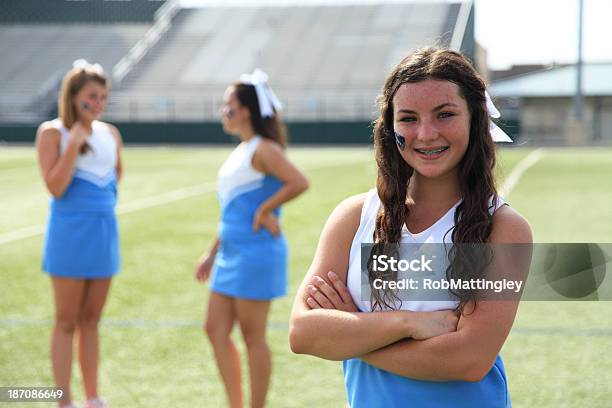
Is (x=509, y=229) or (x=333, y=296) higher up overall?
(x=509, y=229)

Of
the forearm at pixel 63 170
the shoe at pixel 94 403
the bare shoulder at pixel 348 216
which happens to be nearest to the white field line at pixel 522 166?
the shoe at pixel 94 403

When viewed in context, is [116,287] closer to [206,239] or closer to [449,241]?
[206,239]

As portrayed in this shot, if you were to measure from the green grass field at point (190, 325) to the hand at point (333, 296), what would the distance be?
421 millimetres

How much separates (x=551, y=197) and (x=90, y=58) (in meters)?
33.7

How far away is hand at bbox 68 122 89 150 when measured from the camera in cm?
374

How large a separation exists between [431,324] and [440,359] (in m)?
0.07

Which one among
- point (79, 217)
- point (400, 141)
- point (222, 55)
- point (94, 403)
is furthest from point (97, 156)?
point (222, 55)

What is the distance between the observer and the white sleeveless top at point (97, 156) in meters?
3.82

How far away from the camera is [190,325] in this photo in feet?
18.9

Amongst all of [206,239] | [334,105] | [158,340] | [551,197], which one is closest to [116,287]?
[158,340]

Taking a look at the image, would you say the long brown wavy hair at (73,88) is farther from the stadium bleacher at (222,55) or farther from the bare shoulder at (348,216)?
the stadium bleacher at (222,55)

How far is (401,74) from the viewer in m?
1.71

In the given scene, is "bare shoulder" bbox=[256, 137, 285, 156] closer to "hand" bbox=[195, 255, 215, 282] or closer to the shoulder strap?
"hand" bbox=[195, 255, 215, 282]

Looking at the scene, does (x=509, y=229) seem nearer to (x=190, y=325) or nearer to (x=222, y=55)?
(x=190, y=325)
